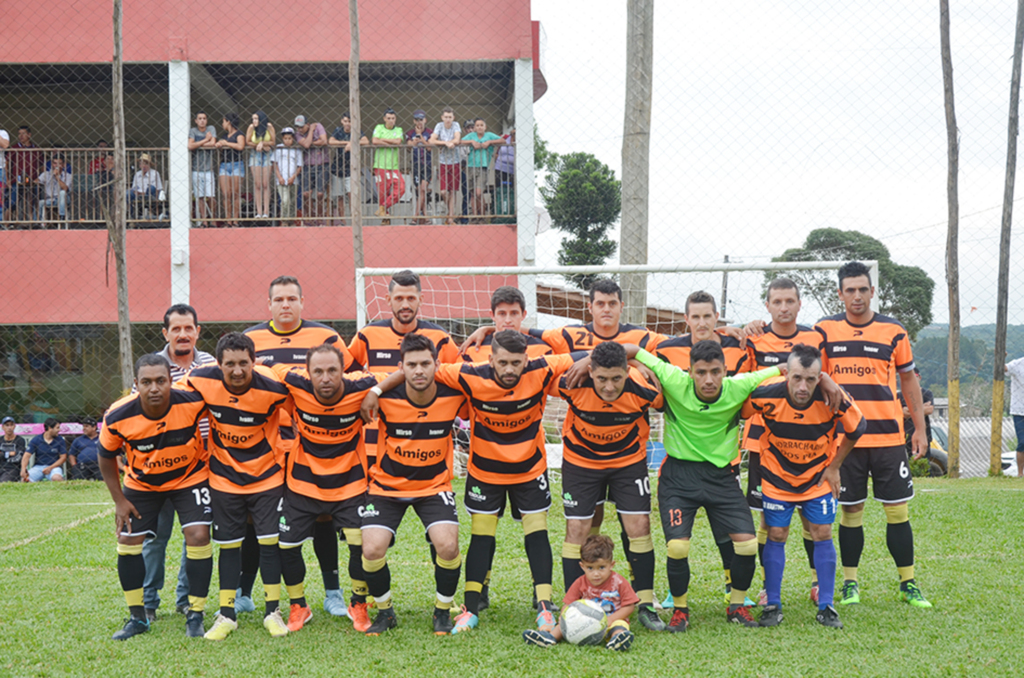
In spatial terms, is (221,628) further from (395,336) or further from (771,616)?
(771,616)

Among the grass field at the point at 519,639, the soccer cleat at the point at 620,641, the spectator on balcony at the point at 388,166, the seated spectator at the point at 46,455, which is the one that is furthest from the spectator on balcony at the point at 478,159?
the soccer cleat at the point at 620,641

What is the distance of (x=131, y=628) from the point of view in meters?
4.59

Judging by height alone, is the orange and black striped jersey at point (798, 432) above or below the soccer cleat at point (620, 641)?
above

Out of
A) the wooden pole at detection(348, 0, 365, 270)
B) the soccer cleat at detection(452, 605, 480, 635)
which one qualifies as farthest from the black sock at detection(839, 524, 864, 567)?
the wooden pole at detection(348, 0, 365, 270)

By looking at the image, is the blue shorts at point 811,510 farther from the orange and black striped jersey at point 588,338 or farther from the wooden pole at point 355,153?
the wooden pole at point 355,153

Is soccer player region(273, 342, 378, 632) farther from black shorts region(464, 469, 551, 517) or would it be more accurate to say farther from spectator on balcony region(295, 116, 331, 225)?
spectator on balcony region(295, 116, 331, 225)

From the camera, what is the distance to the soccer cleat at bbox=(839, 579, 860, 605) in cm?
502

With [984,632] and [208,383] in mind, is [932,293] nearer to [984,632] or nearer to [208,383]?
[984,632]

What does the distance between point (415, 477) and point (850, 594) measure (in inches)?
107

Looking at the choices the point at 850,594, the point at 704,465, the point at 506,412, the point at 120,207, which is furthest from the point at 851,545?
the point at 120,207

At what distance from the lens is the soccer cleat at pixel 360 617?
15.3 ft

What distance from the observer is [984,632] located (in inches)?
172

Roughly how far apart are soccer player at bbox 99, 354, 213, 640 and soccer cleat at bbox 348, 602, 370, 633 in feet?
2.68

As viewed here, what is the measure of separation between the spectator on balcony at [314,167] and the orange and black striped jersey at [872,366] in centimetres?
910
